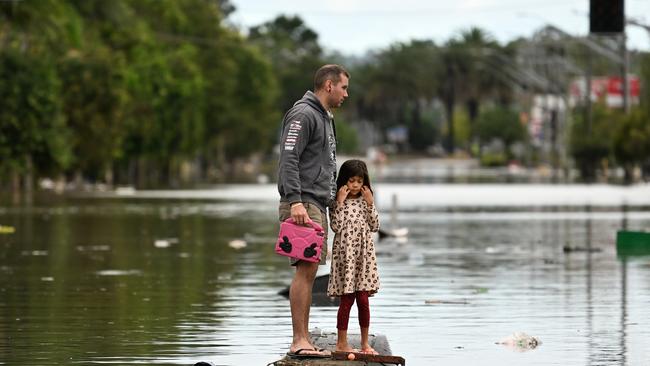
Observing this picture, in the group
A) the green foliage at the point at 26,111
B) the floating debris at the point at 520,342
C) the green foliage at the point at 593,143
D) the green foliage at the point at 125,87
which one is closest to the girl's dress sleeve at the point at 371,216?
the floating debris at the point at 520,342

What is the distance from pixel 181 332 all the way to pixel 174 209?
36219 millimetres

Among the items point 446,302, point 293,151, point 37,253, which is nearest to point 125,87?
point 37,253

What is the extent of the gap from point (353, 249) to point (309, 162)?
0.67 m

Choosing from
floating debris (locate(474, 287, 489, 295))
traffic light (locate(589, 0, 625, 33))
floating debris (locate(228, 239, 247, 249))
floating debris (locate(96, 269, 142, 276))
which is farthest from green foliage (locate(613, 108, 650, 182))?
floating debris (locate(474, 287, 489, 295))

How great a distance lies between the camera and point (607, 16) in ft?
88.7

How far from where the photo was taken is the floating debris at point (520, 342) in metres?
14.5

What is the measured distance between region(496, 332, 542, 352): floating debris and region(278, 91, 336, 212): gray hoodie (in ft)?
7.80

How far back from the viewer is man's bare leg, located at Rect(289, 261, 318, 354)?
12820 millimetres

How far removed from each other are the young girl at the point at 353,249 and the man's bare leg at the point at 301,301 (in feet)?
0.53

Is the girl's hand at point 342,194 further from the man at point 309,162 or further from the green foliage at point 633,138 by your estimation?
the green foliage at point 633,138

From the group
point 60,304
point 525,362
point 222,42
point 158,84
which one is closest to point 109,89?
point 158,84

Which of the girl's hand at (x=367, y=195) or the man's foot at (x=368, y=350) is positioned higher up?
the girl's hand at (x=367, y=195)

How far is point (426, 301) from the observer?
19.1 meters

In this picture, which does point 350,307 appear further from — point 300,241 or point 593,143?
point 593,143
